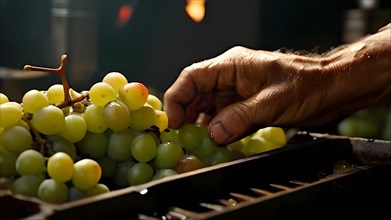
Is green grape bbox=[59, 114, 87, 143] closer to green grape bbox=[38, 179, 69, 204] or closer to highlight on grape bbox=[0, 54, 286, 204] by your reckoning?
highlight on grape bbox=[0, 54, 286, 204]

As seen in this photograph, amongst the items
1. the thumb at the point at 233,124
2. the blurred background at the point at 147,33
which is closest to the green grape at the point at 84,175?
the thumb at the point at 233,124

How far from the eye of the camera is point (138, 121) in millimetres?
1054

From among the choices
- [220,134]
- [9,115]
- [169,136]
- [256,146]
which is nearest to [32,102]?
[9,115]

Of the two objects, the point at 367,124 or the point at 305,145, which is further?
the point at 367,124

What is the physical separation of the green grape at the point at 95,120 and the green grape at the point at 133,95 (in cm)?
6

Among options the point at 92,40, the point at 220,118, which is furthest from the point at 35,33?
the point at 220,118

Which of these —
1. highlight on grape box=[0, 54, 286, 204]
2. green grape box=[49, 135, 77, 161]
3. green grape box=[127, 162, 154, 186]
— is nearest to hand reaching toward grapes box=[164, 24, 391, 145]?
highlight on grape box=[0, 54, 286, 204]

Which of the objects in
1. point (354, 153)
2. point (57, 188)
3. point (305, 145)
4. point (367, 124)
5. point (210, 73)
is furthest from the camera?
point (367, 124)

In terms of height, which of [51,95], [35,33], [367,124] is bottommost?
[367,124]

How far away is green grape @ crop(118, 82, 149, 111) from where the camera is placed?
1.04 metres

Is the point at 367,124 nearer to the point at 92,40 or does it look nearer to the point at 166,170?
the point at 92,40

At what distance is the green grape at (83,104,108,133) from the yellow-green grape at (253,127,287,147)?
418mm

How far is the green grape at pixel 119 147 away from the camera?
101 centimetres

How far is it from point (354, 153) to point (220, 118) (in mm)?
305
